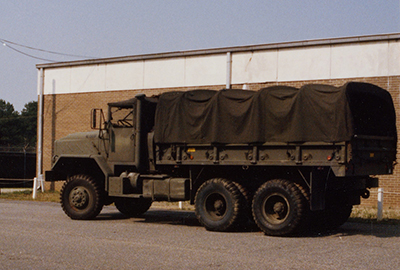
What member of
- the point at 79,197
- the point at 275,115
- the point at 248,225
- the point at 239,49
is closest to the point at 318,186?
the point at 275,115

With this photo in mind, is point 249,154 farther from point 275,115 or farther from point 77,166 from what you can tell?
point 77,166

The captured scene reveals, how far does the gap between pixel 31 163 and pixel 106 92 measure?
28661 millimetres

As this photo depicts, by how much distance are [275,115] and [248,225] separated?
3266 millimetres

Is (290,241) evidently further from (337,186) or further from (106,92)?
(106,92)

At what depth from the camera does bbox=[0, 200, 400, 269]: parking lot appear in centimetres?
841

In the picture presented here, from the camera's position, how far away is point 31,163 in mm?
53375

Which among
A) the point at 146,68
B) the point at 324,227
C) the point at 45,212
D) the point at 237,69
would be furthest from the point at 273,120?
the point at 146,68

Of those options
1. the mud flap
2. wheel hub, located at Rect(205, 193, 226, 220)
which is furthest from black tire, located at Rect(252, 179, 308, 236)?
wheel hub, located at Rect(205, 193, 226, 220)

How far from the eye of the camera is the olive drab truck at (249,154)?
1160 centimetres

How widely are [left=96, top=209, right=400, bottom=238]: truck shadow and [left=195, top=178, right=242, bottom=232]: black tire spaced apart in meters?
A: 0.37

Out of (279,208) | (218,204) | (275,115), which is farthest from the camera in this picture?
(218,204)

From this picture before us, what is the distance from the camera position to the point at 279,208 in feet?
39.1

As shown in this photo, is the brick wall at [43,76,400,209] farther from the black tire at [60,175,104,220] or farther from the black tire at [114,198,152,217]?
the black tire at [60,175,104,220]

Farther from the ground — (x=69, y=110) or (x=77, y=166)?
(x=69, y=110)
